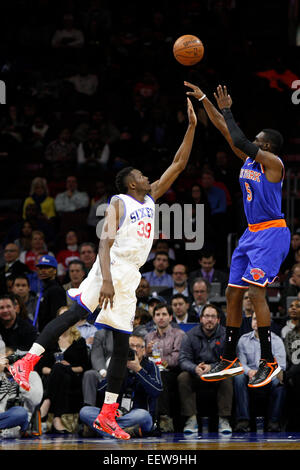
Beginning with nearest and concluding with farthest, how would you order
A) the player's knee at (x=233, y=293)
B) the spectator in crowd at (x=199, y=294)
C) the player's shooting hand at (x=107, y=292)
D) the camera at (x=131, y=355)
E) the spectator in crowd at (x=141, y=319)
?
the player's shooting hand at (x=107, y=292) < the player's knee at (x=233, y=293) < the camera at (x=131, y=355) < the spectator in crowd at (x=141, y=319) < the spectator in crowd at (x=199, y=294)

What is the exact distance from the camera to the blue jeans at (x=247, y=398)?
1036 centimetres

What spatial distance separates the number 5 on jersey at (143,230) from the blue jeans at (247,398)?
3405 mm

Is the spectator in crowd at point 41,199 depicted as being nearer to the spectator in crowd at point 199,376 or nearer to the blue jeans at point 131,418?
the spectator in crowd at point 199,376

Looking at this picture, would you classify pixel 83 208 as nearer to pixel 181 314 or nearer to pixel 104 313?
pixel 181 314

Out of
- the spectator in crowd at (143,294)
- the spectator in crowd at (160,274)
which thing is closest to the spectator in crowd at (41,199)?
the spectator in crowd at (160,274)

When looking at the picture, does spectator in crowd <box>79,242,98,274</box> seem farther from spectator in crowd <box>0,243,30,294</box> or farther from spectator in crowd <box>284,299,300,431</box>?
spectator in crowd <box>284,299,300,431</box>

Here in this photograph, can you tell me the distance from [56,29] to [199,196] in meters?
6.29

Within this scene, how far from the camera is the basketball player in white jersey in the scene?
744cm

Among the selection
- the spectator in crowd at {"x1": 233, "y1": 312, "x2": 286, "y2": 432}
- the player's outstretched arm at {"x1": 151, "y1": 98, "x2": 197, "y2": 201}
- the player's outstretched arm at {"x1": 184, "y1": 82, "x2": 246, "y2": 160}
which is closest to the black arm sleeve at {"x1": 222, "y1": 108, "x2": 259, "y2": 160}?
the player's outstretched arm at {"x1": 184, "y1": 82, "x2": 246, "y2": 160}

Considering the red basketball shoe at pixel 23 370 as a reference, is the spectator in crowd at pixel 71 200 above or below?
above

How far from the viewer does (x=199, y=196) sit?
13.8 m

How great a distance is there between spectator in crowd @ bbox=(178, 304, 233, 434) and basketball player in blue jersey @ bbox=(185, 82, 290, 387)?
8.10 ft
